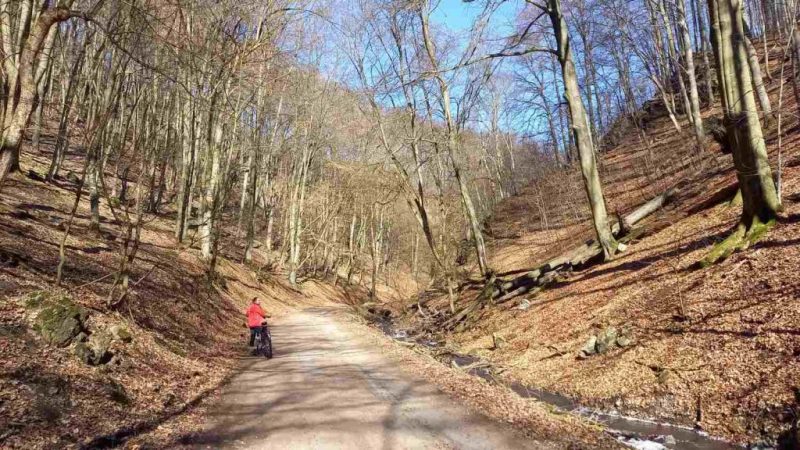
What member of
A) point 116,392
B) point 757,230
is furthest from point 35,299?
point 757,230

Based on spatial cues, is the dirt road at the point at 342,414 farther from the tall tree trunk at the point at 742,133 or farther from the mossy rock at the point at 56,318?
the tall tree trunk at the point at 742,133

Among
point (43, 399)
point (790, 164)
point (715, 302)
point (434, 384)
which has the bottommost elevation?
point (434, 384)

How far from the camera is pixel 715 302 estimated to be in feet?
31.1

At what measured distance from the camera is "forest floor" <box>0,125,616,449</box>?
6.00 m

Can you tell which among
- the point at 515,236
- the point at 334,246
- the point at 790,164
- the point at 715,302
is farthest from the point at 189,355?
the point at 334,246

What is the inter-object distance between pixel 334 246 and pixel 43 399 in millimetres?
35261

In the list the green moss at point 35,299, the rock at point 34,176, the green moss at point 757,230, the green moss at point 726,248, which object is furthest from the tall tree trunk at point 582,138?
the rock at point 34,176

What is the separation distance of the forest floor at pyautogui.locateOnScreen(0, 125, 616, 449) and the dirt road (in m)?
0.08

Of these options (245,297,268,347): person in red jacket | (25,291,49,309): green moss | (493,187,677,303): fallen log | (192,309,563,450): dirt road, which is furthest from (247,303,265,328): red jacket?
(493,187,677,303): fallen log

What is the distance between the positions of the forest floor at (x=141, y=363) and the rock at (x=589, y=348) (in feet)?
8.68

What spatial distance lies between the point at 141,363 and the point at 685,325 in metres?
10.3

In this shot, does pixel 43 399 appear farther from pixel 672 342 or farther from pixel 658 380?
pixel 672 342

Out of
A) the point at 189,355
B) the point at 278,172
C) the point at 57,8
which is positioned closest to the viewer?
the point at 57,8

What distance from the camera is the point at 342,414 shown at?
745 cm
